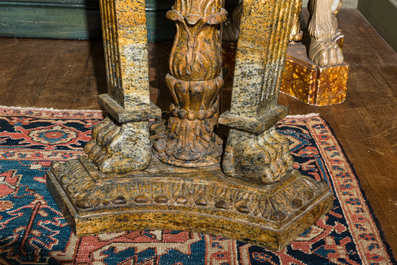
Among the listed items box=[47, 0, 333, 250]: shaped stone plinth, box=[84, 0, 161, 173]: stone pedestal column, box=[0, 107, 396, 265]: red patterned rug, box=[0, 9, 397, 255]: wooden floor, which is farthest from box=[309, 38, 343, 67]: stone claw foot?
box=[84, 0, 161, 173]: stone pedestal column

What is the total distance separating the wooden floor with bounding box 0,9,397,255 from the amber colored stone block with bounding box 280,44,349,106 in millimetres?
49

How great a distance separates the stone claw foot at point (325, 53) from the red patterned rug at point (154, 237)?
26.1 inches

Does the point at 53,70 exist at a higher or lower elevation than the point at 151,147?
lower

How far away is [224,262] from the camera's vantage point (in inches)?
71.2

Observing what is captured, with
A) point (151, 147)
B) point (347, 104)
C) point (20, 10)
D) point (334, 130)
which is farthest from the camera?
point (20, 10)

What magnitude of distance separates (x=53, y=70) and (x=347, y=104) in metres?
1.67

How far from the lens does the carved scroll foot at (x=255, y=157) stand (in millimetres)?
1885

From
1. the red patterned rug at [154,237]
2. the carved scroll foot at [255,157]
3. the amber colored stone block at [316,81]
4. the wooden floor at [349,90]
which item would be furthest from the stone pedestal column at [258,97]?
the amber colored stone block at [316,81]

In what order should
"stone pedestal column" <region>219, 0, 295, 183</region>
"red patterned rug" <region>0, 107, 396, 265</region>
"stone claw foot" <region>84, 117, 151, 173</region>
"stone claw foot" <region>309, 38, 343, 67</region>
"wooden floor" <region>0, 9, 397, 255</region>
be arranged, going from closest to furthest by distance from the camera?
"stone pedestal column" <region>219, 0, 295, 183</region> < "red patterned rug" <region>0, 107, 396, 265</region> < "stone claw foot" <region>84, 117, 151, 173</region> < "wooden floor" <region>0, 9, 397, 255</region> < "stone claw foot" <region>309, 38, 343, 67</region>

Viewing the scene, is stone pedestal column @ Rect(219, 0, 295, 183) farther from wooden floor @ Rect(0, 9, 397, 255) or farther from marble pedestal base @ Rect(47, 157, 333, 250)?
wooden floor @ Rect(0, 9, 397, 255)

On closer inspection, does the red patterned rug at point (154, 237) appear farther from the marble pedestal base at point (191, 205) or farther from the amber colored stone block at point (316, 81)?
the amber colored stone block at point (316, 81)

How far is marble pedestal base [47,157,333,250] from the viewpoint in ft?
6.12

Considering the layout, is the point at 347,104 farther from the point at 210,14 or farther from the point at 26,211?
the point at 26,211

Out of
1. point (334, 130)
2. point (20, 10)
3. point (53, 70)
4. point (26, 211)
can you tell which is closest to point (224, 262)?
point (26, 211)
